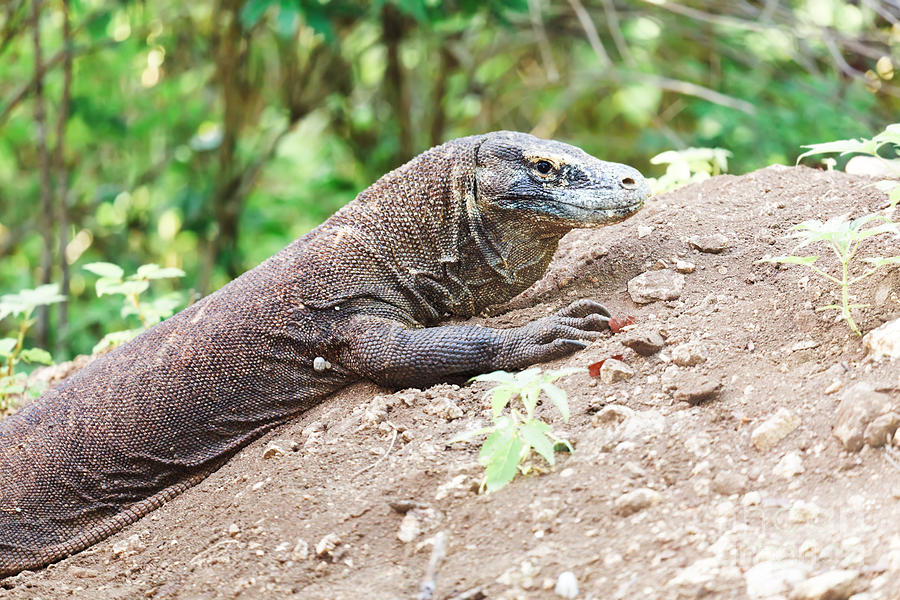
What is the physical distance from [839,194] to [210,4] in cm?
748

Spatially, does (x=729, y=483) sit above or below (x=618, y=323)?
below

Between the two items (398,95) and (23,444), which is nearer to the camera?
(23,444)

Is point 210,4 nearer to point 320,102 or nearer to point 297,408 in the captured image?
point 320,102

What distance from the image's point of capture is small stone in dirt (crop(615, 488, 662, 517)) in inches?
97.6

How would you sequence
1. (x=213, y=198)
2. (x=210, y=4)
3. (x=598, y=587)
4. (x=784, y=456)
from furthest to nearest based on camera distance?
(x=210, y=4)
(x=213, y=198)
(x=784, y=456)
(x=598, y=587)

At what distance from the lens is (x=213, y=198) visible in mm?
8859

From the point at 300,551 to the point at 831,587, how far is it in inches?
60.6

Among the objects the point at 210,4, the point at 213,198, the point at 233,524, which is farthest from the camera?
the point at 210,4

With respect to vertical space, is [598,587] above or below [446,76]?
below

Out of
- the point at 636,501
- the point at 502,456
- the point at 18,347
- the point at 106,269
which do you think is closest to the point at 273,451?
the point at 502,456

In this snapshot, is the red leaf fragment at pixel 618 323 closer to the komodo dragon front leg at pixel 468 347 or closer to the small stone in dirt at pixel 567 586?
the komodo dragon front leg at pixel 468 347

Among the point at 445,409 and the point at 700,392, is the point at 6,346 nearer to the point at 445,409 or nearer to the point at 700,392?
the point at 445,409

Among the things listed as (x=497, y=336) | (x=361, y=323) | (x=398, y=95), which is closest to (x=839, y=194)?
(x=497, y=336)

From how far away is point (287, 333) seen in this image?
3.81 m
